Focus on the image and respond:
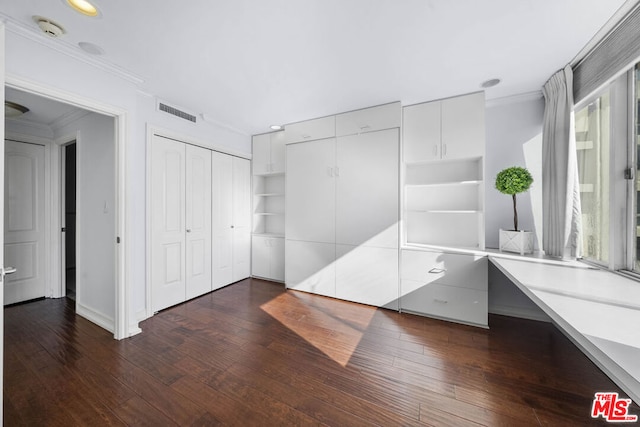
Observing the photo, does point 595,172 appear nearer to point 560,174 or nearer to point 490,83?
point 560,174

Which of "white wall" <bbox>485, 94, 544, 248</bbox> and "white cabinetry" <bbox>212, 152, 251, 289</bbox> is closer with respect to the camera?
"white wall" <bbox>485, 94, 544, 248</bbox>

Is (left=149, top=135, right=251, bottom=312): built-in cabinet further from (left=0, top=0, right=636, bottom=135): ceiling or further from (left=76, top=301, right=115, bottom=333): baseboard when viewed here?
(left=0, top=0, right=636, bottom=135): ceiling

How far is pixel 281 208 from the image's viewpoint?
4289 mm

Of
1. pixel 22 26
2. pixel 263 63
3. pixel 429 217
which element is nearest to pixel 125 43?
pixel 22 26

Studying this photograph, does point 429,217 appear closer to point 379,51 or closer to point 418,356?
point 418,356

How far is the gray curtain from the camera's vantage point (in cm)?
219

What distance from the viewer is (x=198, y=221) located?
3367 millimetres

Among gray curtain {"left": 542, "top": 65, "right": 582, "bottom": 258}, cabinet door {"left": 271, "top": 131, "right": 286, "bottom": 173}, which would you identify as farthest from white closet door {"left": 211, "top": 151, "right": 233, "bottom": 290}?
gray curtain {"left": 542, "top": 65, "right": 582, "bottom": 258}

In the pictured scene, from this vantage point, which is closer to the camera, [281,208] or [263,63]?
[263,63]

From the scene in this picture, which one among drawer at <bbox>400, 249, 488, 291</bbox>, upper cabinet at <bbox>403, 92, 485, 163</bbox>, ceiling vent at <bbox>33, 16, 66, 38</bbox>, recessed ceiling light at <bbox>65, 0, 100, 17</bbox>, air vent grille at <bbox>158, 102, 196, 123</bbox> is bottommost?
drawer at <bbox>400, 249, 488, 291</bbox>

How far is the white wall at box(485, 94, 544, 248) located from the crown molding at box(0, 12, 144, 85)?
388 cm

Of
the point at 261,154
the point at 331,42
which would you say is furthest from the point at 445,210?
the point at 261,154

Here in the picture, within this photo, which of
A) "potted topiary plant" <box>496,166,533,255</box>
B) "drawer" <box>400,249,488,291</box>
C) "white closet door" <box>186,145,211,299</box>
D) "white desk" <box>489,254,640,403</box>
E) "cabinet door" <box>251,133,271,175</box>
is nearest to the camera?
"white desk" <box>489,254,640,403</box>

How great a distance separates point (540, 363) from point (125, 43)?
13.7 feet
